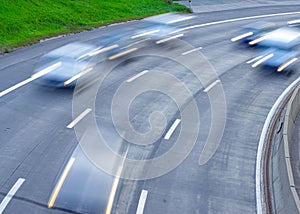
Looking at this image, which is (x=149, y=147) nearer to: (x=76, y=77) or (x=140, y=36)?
(x=76, y=77)

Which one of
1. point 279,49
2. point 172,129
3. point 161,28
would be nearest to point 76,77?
Result: point 172,129

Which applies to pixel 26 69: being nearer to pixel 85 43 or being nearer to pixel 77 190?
pixel 85 43

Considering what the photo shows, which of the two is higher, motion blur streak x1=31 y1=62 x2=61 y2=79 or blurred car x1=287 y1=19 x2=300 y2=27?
blurred car x1=287 y1=19 x2=300 y2=27

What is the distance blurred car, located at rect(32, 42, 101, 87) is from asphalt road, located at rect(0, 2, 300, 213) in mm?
788

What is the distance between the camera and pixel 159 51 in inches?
1235

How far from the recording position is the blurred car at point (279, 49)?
31.1 metres

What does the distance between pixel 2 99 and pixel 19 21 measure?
1428cm

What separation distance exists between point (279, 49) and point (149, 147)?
1980 centimetres

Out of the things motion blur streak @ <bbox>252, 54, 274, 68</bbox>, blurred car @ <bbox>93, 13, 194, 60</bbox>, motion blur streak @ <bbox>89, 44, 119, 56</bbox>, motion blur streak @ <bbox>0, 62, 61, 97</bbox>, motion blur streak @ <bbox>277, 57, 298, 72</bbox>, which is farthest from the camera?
blurred car @ <bbox>93, 13, 194, 60</bbox>

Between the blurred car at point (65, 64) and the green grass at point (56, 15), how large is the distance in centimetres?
328

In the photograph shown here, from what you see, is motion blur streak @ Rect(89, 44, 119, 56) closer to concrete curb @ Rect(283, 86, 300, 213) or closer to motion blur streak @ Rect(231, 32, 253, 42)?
motion blur streak @ Rect(231, 32, 253, 42)

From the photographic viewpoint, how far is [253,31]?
128 feet

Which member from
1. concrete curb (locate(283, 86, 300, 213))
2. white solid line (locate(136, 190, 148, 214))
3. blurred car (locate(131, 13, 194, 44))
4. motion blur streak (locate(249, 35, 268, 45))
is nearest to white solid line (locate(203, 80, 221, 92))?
concrete curb (locate(283, 86, 300, 213))

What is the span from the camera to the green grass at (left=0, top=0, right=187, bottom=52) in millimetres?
32812
